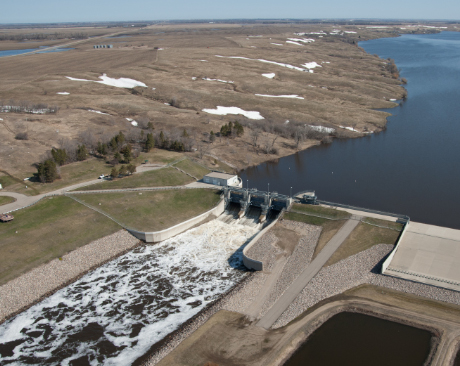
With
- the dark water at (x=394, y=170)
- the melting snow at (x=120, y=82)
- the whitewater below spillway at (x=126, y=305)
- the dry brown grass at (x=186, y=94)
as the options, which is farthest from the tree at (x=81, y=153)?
the melting snow at (x=120, y=82)

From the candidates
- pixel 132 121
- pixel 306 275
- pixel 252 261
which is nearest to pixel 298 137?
pixel 132 121

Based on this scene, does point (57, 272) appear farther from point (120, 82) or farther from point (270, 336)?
point (120, 82)

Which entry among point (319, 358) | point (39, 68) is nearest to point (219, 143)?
point (319, 358)

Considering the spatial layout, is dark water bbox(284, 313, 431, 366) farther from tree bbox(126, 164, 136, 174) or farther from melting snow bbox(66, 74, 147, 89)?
melting snow bbox(66, 74, 147, 89)

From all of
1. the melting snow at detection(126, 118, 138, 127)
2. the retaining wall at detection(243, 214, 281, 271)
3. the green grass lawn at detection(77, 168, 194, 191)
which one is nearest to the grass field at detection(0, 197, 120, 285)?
the green grass lawn at detection(77, 168, 194, 191)

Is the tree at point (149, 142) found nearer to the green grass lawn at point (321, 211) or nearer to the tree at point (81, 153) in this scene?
the tree at point (81, 153)

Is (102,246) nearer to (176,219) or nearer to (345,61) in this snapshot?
(176,219)

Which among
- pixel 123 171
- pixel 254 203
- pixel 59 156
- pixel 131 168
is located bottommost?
pixel 254 203
